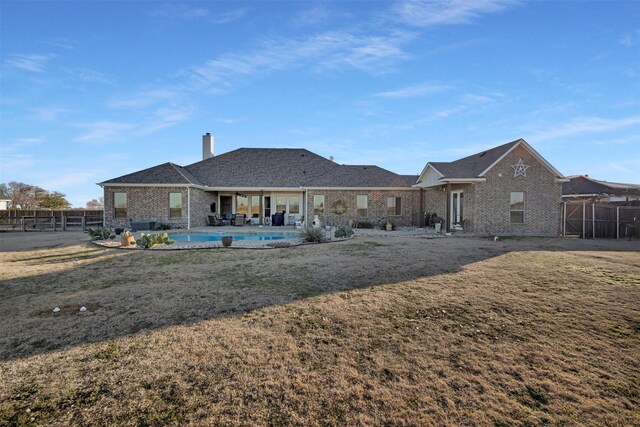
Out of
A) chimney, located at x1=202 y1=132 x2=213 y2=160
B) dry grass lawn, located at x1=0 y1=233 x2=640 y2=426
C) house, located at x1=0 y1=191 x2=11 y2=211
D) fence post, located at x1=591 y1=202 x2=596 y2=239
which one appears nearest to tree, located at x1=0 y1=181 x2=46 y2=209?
house, located at x1=0 y1=191 x2=11 y2=211

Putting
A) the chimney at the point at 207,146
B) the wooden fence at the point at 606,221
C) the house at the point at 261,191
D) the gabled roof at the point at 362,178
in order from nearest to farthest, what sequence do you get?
the wooden fence at the point at 606,221 < the house at the point at 261,191 < the gabled roof at the point at 362,178 < the chimney at the point at 207,146

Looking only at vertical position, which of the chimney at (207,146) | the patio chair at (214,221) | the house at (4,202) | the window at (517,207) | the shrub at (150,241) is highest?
the chimney at (207,146)

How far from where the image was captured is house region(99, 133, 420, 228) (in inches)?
805

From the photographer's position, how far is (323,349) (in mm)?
3469

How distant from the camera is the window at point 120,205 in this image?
20.5 m

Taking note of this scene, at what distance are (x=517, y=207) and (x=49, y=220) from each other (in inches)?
1319

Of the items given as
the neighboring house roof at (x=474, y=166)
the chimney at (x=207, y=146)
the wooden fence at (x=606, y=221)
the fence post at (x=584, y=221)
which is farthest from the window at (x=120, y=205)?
the fence post at (x=584, y=221)

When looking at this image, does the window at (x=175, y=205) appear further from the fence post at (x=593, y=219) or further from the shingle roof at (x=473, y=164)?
the fence post at (x=593, y=219)

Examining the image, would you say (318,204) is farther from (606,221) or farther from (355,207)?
(606,221)

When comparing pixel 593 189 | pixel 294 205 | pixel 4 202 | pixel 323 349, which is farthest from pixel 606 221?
pixel 4 202

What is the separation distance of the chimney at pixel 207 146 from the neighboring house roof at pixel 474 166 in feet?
61.1

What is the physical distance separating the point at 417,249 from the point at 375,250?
1.50 metres

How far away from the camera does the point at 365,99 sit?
1764 centimetres

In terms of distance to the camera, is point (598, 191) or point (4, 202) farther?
point (4, 202)
